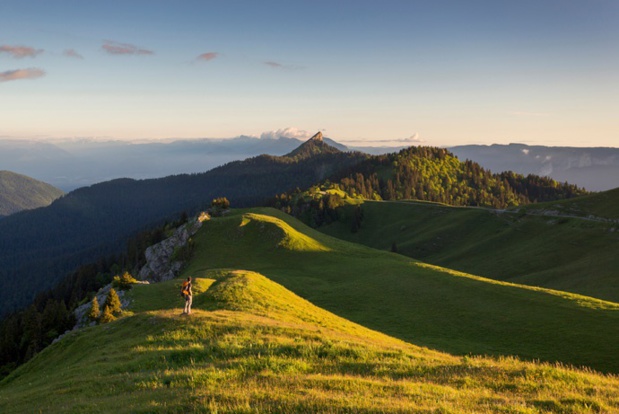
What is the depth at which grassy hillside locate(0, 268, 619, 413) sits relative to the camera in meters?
11.5

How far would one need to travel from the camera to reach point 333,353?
19.3m

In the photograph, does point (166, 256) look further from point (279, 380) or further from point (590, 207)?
point (590, 207)

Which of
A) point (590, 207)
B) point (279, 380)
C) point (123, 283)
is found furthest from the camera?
point (590, 207)

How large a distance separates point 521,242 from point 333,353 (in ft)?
358

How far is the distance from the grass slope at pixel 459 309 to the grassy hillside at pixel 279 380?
2222 centimetres

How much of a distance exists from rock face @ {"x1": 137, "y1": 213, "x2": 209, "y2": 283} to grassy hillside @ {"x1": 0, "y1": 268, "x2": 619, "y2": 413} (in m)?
76.7

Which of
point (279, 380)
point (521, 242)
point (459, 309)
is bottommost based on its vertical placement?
point (521, 242)

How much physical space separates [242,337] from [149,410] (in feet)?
38.5

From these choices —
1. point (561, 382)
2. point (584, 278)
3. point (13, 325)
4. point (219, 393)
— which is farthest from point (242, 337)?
point (13, 325)

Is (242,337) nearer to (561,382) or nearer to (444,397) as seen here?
(444,397)

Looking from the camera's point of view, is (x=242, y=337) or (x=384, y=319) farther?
(x=384, y=319)

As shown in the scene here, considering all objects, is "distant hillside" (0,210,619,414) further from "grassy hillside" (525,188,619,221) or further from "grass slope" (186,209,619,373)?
"grassy hillside" (525,188,619,221)

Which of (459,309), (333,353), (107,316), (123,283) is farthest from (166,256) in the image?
(333,353)

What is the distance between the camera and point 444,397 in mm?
12055
